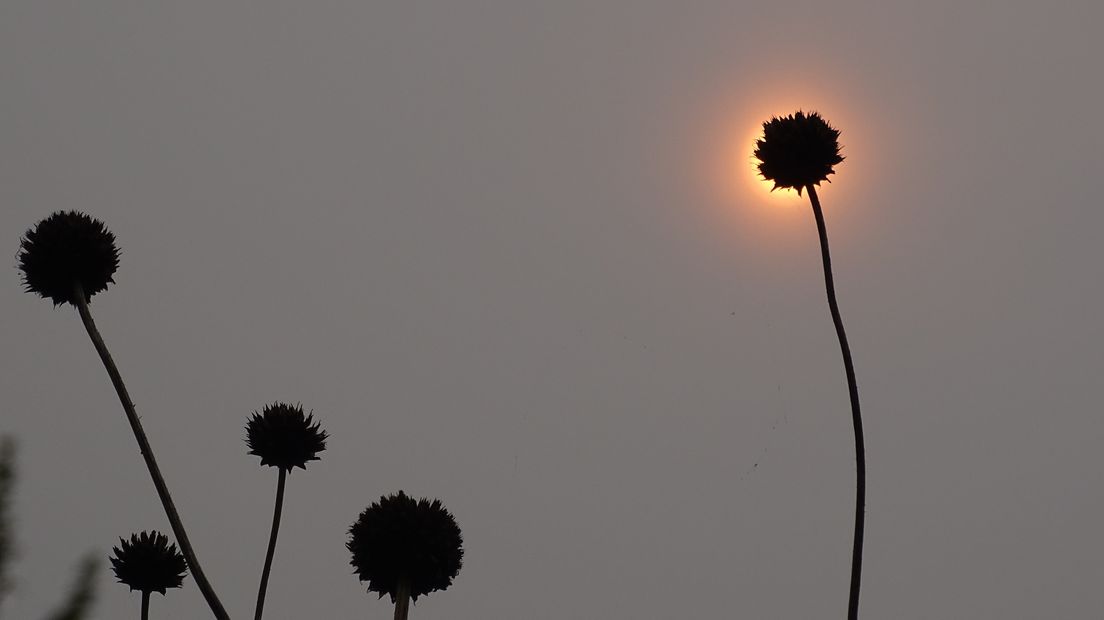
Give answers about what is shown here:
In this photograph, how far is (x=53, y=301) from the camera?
15.4 feet

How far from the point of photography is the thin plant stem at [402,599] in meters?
3.36

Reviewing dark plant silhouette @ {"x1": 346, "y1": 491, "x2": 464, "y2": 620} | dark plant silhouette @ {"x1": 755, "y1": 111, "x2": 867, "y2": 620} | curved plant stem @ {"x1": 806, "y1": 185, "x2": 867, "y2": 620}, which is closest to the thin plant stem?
dark plant silhouette @ {"x1": 346, "y1": 491, "x2": 464, "y2": 620}

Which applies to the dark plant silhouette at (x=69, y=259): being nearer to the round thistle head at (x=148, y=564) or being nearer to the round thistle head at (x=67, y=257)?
the round thistle head at (x=67, y=257)

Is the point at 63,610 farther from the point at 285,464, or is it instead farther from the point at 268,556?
the point at 285,464

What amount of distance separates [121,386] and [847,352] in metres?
2.52

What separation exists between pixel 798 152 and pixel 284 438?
267 cm

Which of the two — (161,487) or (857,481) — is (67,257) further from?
(857,481)

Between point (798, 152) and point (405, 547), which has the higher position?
point (798, 152)

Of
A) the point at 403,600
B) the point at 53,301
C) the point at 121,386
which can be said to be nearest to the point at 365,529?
the point at 403,600

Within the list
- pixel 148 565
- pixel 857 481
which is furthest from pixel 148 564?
pixel 857 481

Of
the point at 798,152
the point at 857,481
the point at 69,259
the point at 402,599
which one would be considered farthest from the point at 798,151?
the point at 69,259

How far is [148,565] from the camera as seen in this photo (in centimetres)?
494

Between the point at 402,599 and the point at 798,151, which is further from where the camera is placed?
the point at 798,151

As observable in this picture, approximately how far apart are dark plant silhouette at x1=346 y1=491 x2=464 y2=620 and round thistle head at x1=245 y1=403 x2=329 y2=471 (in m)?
1.30
